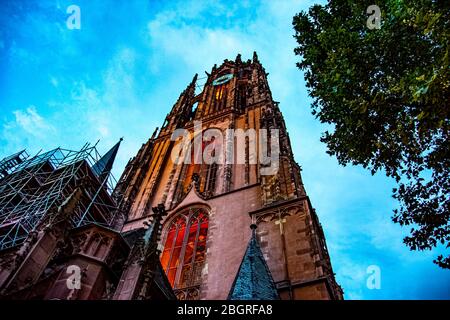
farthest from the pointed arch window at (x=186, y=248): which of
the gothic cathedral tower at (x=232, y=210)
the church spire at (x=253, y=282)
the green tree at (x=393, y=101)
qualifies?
the green tree at (x=393, y=101)

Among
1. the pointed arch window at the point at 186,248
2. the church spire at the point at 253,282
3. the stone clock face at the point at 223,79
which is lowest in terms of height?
the church spire at the point at 253,282

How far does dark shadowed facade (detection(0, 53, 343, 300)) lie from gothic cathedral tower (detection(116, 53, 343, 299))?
47 millimetres

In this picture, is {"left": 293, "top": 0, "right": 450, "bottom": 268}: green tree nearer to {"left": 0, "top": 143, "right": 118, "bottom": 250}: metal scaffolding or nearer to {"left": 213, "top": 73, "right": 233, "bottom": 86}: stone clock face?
{"left": 0, "top": 143, "right": 118, "bottom": 250}: metal scaffolding

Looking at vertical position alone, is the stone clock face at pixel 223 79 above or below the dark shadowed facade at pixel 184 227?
above

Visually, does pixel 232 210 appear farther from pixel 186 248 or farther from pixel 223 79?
pixel 223 79

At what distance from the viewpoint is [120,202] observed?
18250mm

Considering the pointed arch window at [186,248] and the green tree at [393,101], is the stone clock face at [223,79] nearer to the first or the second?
the pointed arch window at [186,248]

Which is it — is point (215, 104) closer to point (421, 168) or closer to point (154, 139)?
point (154, 139)

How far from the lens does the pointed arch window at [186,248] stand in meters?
12.8

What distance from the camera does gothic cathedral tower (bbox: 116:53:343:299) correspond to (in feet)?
33.5

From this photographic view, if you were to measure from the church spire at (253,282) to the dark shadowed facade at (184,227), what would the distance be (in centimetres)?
4

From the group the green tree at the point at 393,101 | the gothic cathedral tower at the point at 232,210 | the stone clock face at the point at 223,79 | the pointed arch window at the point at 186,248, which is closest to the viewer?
the green tree at the point at 393,101

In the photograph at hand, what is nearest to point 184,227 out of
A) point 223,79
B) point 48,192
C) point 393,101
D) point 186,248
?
point 186,248
